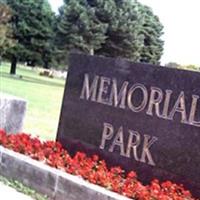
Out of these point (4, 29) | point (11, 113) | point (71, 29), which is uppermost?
point (71, 29)

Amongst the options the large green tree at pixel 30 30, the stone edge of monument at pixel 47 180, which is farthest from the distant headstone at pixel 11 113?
the large green tree at pixel 30 30

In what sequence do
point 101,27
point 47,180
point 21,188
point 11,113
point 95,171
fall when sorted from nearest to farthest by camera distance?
point 47,180 → point 21,188 → point 95,171 → point 11,113 → point 101,27

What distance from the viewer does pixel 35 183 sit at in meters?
6.63

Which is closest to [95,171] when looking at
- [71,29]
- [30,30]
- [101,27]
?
[101,27]

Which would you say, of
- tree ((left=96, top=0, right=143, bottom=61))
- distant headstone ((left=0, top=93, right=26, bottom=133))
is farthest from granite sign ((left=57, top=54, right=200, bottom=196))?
tree ((left=96, top=0, right=143, bottom=61))

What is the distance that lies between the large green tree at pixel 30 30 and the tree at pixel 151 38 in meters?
10.8

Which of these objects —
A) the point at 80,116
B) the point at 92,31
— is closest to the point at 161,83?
the point at 80,116

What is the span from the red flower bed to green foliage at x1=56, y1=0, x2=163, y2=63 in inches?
1416

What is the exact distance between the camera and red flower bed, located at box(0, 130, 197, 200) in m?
5.99

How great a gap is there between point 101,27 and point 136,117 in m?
36.9

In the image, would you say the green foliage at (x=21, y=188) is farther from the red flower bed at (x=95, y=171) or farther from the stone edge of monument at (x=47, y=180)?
the red flower bed at (x=95, y=171)

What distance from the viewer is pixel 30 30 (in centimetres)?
5391

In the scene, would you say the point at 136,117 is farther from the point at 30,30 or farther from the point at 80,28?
the point at 30,30

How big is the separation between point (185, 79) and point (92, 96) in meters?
1.63
